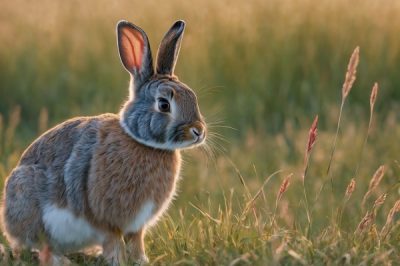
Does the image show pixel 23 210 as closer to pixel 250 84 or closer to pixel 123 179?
pixel 123 179

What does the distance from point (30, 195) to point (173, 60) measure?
923mm

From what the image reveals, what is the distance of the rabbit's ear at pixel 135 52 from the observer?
Result: 4523mm

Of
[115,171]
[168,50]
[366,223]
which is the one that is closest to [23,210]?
[115,171]

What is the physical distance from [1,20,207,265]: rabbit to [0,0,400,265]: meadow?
1.37 meters

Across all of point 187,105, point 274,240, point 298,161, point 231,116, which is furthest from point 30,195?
point 231,116

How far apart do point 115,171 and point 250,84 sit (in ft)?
12.4

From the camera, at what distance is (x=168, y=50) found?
4562 mm

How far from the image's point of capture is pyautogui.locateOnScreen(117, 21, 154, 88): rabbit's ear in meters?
4.52

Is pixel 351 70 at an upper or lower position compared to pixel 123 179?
upper

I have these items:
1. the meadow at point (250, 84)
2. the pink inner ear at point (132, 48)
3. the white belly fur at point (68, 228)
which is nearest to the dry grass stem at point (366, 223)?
the white belly fur at point (68, 228)

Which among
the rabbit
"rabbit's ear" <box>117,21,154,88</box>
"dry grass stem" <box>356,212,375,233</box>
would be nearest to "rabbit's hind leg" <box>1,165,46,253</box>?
the rabbit

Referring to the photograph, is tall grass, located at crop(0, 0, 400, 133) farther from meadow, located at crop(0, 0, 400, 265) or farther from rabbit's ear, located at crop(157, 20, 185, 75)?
rabbit's ear, located at crop(157, 20, 185, 75)

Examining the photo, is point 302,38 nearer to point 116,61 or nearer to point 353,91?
point 353,91

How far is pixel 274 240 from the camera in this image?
12.4ft
